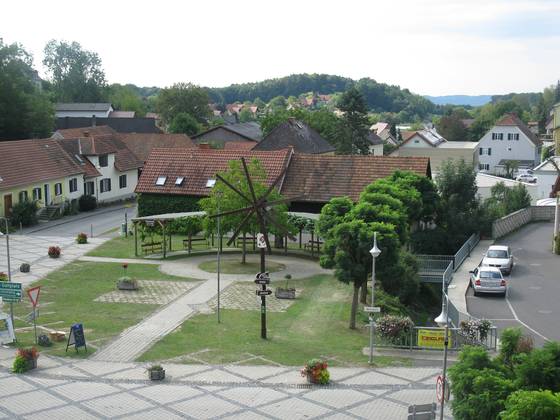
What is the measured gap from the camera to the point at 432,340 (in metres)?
26.5

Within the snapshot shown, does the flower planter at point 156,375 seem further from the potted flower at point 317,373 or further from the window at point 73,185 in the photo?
the window at point 73,185

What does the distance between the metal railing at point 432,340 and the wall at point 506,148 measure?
77.9 metres

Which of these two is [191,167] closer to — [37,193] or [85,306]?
[37,193]

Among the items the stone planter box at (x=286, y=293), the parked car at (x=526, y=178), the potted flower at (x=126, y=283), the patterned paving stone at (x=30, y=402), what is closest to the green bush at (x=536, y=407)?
the patterned paving stone at (x=30, y=402)

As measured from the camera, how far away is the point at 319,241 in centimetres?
4341

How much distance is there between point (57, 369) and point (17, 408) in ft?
11.4

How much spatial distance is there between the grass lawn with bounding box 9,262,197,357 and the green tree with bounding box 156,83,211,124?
75842 millimetres

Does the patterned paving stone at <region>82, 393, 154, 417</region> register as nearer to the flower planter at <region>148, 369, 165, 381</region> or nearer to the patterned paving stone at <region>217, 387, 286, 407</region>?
the flower planter at <region>148, 369, 165, 381</region>

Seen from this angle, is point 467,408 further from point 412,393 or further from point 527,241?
point 527,241

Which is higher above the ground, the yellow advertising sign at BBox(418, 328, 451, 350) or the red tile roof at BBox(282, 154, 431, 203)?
the red tile roof at BBox(282, 154, 431, 203)

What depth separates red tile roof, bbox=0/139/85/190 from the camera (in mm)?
51875

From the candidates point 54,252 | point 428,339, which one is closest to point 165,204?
point 54,252

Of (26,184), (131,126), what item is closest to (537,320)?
(26,184)

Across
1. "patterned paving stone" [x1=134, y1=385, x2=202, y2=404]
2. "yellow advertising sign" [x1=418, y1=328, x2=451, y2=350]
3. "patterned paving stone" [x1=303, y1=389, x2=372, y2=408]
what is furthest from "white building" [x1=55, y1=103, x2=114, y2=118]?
"patterned paving stone" [x1=303, y1=389, x2=372, y2=408]
